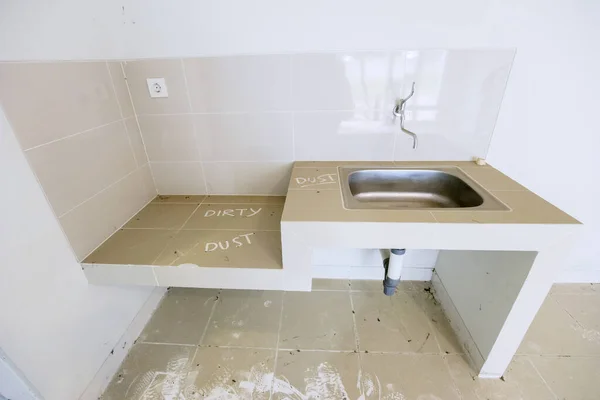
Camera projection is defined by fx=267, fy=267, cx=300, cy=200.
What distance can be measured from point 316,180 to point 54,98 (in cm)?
100

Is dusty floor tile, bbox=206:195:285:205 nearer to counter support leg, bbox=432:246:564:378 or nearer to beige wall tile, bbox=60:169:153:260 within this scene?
beige wall tile, bbox=60:169:153:260

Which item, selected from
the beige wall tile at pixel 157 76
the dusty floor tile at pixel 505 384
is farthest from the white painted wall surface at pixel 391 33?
the dusty floor tile at pixel 505 384

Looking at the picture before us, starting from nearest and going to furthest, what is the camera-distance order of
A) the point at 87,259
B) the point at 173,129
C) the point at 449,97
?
1. the point at 87,259
2. the point at 449,97
3. the point at 173,129

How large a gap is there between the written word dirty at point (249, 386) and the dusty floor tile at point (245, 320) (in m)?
0.14

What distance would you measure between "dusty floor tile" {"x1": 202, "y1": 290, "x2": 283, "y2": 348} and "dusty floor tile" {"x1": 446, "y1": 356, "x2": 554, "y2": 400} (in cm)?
87

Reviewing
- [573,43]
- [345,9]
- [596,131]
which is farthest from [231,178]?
[596,131]

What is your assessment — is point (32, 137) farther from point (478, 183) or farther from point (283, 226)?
point (478, 183)

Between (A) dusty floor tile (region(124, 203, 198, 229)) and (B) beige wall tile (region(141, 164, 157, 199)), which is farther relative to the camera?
(B) beige wall tile (region(141, 164, 157, 199))

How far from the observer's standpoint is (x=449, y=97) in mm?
1211

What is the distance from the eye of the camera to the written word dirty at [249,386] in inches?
44.8

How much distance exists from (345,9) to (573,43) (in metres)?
0.98

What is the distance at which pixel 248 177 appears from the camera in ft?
4.66

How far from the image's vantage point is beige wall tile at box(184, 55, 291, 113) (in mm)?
1195

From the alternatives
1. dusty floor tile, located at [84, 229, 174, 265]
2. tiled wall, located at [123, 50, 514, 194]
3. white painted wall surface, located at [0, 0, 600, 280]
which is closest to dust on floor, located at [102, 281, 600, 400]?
dusty floor tile, located at [84, 229, 174, 265]
